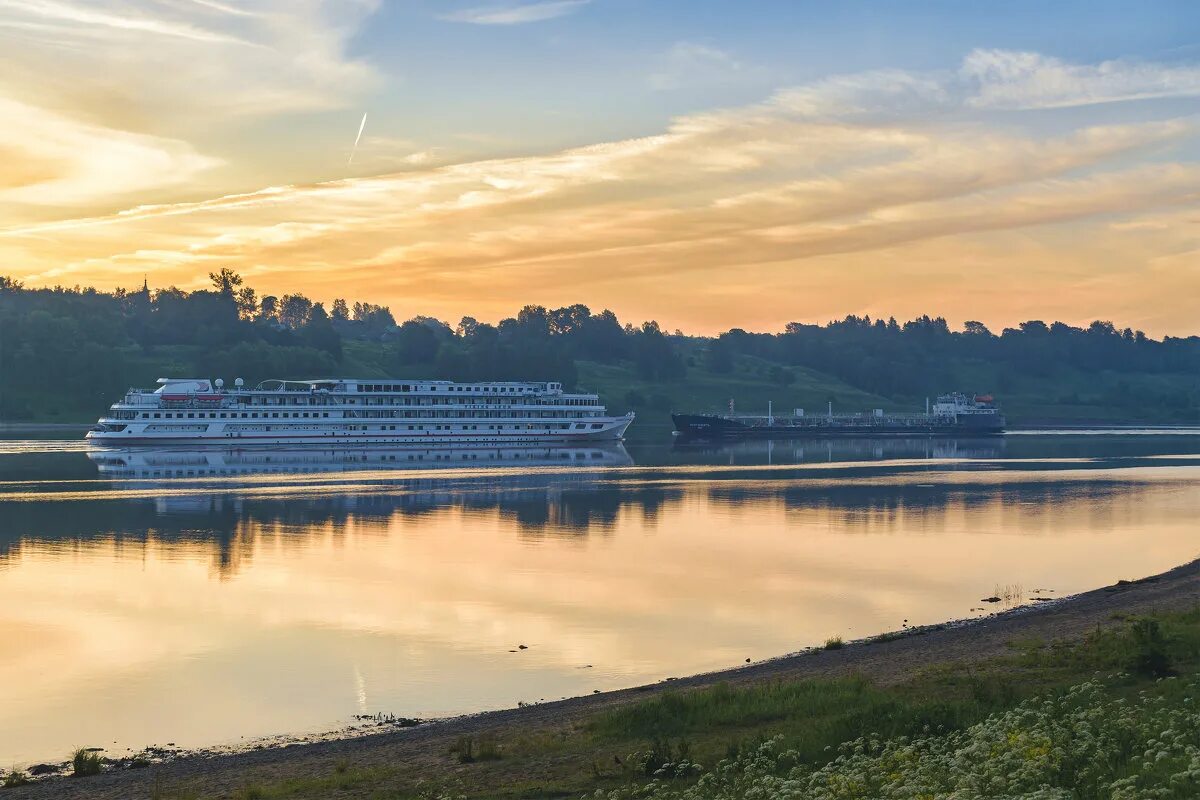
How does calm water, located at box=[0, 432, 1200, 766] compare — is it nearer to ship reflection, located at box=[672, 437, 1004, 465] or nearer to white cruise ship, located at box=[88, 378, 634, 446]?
white cruise ship, located at box=[88, 378, 634, 446]

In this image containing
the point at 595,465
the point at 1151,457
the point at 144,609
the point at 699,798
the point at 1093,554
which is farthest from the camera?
the point at 1151,457

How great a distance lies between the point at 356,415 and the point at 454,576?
383ft

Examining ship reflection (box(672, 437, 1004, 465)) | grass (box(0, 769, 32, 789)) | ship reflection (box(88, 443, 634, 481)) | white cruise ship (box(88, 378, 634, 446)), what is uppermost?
white cruise ship (box(88, 378, 634, 446))

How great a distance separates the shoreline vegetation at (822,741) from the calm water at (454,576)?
3937 mm

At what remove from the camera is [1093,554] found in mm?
62781

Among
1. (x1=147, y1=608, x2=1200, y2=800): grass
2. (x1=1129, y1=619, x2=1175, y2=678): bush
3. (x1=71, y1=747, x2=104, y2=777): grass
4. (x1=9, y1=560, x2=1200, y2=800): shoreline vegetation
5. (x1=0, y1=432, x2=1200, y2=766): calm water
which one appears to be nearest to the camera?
(x1=9, y1=560, x2=1200, y2=800): shoreline vegetation

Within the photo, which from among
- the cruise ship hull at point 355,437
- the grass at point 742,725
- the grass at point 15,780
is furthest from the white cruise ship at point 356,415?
the grass at point 742,725

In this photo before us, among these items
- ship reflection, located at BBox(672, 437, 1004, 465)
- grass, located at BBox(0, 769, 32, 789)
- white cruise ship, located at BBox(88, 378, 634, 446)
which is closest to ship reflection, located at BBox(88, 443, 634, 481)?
white cruise ship, located at BBox(88, 378, 634, 446)

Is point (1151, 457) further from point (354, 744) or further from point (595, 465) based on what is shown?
point (354, 744)

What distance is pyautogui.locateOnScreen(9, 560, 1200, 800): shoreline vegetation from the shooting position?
51.3ft

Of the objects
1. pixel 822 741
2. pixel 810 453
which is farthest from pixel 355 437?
pixel 822 741

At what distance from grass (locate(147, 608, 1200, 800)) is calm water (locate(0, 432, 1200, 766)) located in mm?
7052

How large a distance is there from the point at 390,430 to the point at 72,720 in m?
142

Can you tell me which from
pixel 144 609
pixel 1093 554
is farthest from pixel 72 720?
pixel 1093 554
